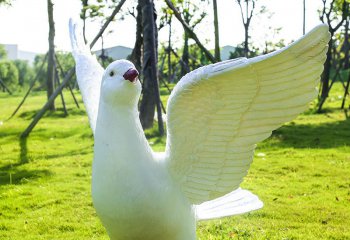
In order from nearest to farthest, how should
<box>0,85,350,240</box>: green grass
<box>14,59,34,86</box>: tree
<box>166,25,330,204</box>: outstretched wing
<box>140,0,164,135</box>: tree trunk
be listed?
1. <box>166,25,330,204</box>: outstretched wing
2. <box>0,85,350,240</box>: green grass
3. <box>140,0,164,135</box>: tree trunk
4. <box>14,59,34,86</box>: tree

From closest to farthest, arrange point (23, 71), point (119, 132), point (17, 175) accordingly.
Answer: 1. point (119, 132)
2. point (17, 175)
3. point (23, 71)

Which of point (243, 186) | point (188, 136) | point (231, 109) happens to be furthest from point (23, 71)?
point (231, 109)

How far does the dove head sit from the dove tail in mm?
1030

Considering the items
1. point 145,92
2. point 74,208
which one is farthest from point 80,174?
point 145,92

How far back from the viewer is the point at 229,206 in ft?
10.1

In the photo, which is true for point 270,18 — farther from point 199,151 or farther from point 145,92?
point 199,151

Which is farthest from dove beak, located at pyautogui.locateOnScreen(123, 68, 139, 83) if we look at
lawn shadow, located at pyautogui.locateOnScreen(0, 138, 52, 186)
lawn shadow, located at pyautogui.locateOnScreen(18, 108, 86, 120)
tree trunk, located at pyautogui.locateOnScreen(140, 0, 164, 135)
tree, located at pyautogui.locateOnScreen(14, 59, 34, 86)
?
tree, located at pyautogui.locateOnScreen(14, 59, 34, 86)

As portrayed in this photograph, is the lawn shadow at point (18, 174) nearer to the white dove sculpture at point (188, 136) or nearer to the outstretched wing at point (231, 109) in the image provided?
the white dove sculpture at point (188, 136)

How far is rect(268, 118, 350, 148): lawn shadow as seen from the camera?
831cm

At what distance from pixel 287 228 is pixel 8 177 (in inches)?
162

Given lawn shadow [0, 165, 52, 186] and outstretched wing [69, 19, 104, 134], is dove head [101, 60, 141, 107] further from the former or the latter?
lawn shadow [0, 165, 52, 186]

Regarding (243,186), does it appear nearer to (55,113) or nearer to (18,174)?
(18,174)

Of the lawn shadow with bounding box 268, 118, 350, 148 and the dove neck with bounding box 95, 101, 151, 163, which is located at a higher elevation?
the dove neck with bounding box 95, 101, 151, 163

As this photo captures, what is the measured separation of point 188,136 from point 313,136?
7090 millimetres
